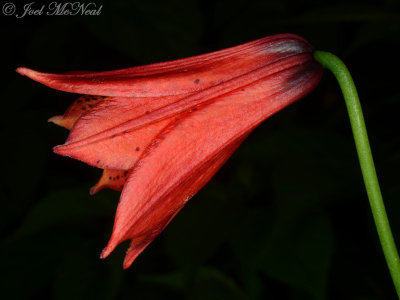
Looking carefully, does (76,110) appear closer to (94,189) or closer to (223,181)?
(94,189)

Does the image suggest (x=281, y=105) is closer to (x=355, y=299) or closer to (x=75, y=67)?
(x=355, y=299)

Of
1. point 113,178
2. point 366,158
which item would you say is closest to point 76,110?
point 113,178

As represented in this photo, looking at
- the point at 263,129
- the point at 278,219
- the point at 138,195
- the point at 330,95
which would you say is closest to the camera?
the point at 138,195

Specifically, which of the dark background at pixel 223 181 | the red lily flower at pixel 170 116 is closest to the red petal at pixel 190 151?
the red lily flower at pixel 170 116

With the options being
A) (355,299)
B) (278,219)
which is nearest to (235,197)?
(278,219)

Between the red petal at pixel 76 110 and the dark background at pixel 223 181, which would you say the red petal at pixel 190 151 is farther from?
the dark background at pixel 223 181

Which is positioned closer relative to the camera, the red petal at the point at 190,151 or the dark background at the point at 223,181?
the red petal at the point at 190,151

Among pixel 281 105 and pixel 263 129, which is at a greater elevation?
pixel 281 105
